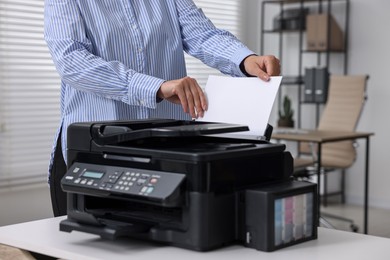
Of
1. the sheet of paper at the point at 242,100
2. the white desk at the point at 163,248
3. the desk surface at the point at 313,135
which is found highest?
the sheet of paper at the point at 242,100

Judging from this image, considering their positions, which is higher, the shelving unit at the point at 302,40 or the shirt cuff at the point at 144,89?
the shelving unit at the point at 302,40

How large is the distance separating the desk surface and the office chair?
22cm

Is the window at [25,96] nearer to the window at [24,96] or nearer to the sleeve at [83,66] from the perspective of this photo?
the window at [24,96]

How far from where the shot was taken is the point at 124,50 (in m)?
1.86

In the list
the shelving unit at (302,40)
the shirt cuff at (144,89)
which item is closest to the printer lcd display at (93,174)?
the shirt cuff at (144,89)

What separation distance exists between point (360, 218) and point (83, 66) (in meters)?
4.03

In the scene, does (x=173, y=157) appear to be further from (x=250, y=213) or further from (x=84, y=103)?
(x=84, y=103)

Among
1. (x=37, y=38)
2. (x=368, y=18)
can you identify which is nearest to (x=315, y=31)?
(x=368, y=18)

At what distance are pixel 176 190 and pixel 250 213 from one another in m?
0.17

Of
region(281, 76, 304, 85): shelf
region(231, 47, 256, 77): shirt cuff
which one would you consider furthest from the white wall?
region(231, 47, 256, 77): shirt cuff

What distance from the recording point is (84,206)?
57.7 inches

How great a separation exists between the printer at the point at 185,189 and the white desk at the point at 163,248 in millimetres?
20

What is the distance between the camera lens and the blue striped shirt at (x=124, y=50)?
166 centimetres

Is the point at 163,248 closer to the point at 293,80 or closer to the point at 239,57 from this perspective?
the point at 239,57
